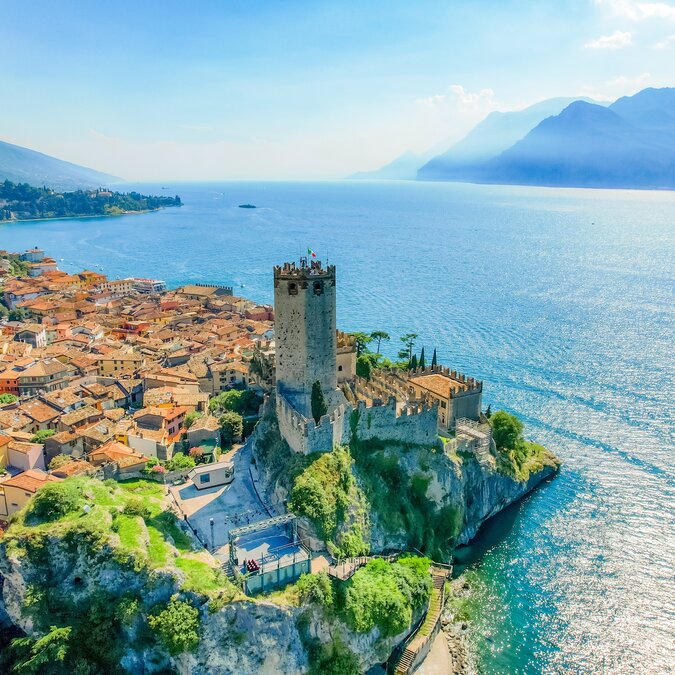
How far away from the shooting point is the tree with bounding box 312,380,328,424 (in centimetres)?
4194

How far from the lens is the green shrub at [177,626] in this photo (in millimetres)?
29906

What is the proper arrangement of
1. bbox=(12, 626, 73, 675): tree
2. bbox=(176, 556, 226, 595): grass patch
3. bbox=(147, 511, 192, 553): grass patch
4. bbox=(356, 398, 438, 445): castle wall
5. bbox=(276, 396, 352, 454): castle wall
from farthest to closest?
bbox=(356, 398, 438, 445): castle wall, bbox=(276, 396, 352, 454): castle wall, bbox=(147, 511, 192, 553): grass patch, bbox=(176, 556, 226, 595): grass patch, bbox=(12, 626, 73, 675): tree

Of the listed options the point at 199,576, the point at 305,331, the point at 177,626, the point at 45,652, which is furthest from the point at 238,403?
the point at 45,652

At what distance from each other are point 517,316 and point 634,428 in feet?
148

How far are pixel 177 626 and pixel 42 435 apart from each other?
28.0 metres

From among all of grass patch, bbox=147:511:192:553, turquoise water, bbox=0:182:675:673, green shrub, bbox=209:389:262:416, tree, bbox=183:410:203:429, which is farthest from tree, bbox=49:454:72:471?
turquoise water, bbox=0:182:675:673

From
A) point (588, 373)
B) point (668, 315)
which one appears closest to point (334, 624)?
point (588, 373)

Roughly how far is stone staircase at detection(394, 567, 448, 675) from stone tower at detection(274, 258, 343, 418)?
1429cm

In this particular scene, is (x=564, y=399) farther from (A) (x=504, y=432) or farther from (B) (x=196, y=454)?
(B) (x=196, y=454)

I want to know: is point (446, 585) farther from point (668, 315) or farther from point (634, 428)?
point (668, 315)

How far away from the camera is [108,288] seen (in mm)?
122188

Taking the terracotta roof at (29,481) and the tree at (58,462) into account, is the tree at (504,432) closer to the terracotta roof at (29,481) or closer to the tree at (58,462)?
the tree at (58,462)

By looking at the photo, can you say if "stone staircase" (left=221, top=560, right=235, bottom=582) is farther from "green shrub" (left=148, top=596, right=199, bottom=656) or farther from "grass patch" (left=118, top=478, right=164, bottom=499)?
"grass patch" (left=118, top=478, right=164, bottom=499)

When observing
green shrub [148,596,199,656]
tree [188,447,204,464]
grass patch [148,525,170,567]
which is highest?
grass patch [148,525,170,567]
